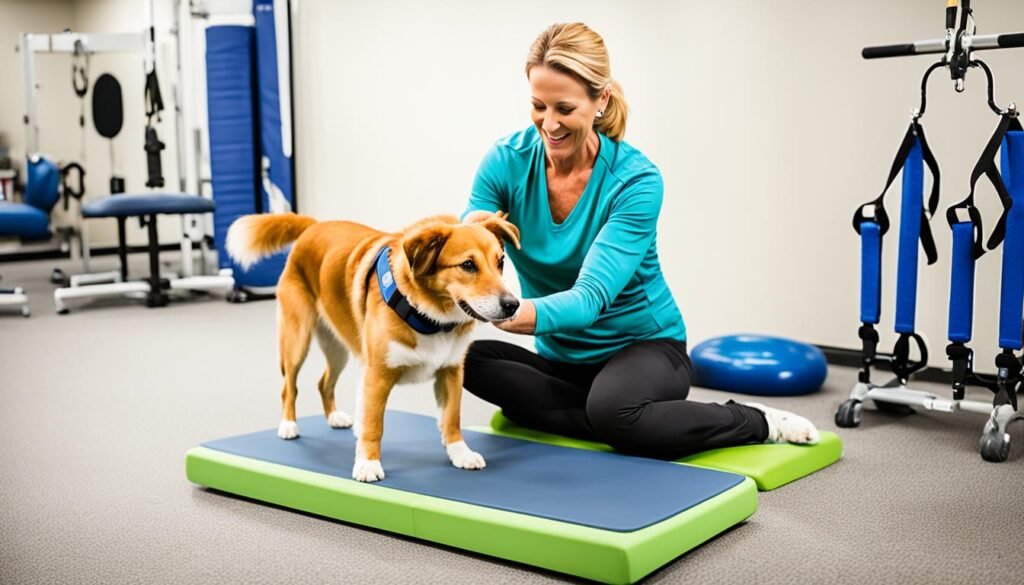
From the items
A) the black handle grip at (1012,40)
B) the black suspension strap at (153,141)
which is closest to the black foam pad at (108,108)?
the black suspension strap at (153,141)

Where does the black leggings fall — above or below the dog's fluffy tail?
→ below

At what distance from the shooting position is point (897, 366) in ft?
10.2

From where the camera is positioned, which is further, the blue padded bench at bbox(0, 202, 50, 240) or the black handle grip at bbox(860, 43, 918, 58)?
the blue padded bench at bbox(0, 202, 50, 240)

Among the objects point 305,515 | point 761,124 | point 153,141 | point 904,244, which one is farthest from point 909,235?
point 153,141

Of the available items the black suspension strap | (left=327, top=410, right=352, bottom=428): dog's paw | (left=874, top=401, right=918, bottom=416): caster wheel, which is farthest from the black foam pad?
(left=874, top=401, right=918, bottom=416): caster wheel

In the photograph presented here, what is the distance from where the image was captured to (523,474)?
2209 mm

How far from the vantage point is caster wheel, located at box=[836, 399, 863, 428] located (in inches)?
121

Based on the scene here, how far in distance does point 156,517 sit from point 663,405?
1169mm

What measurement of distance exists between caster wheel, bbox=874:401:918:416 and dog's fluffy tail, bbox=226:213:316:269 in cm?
186

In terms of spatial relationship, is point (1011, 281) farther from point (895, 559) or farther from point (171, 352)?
point (171, 352)

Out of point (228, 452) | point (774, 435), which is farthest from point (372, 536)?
point (774, 435)

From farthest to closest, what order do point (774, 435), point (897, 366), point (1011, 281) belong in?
point (897, 366), point (1011, 281), point (774, 435)

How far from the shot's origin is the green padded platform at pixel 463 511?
1.83m

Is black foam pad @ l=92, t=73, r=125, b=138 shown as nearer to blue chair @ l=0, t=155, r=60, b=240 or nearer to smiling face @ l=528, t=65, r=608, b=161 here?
blue chair @ l=0, t=155, r=60, b=240
